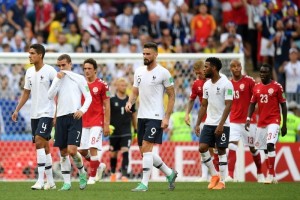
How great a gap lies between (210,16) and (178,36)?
1332 millimetres

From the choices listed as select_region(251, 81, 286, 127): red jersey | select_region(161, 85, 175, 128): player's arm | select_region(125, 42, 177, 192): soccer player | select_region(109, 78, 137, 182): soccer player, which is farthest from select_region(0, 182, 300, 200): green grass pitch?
select_region(109, 78, 137, 182): soccer player

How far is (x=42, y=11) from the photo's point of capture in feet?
100

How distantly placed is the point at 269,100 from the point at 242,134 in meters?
1.45

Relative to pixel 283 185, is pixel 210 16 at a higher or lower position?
higher

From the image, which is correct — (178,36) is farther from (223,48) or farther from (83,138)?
(83,138)

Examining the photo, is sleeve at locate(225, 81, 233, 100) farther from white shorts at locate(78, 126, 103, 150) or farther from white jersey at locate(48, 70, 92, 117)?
white shorts at locate(78, 126, 103, 150)

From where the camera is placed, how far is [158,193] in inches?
697

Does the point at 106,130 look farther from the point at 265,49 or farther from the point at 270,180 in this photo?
the point at 265,49

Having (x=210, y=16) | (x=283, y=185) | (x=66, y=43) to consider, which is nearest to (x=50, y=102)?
(x=283, y=185)

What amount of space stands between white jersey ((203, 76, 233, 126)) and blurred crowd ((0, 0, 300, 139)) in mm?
9548

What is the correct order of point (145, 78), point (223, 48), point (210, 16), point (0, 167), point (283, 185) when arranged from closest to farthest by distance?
point (145, 78) → point (283, 185) → point (0, 167) → point (223, 48) → point (210, 16)

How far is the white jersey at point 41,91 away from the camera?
18391 millimetres

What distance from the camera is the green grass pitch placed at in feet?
55.1

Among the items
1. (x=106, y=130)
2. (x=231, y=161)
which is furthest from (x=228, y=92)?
(x=231, y=161)
